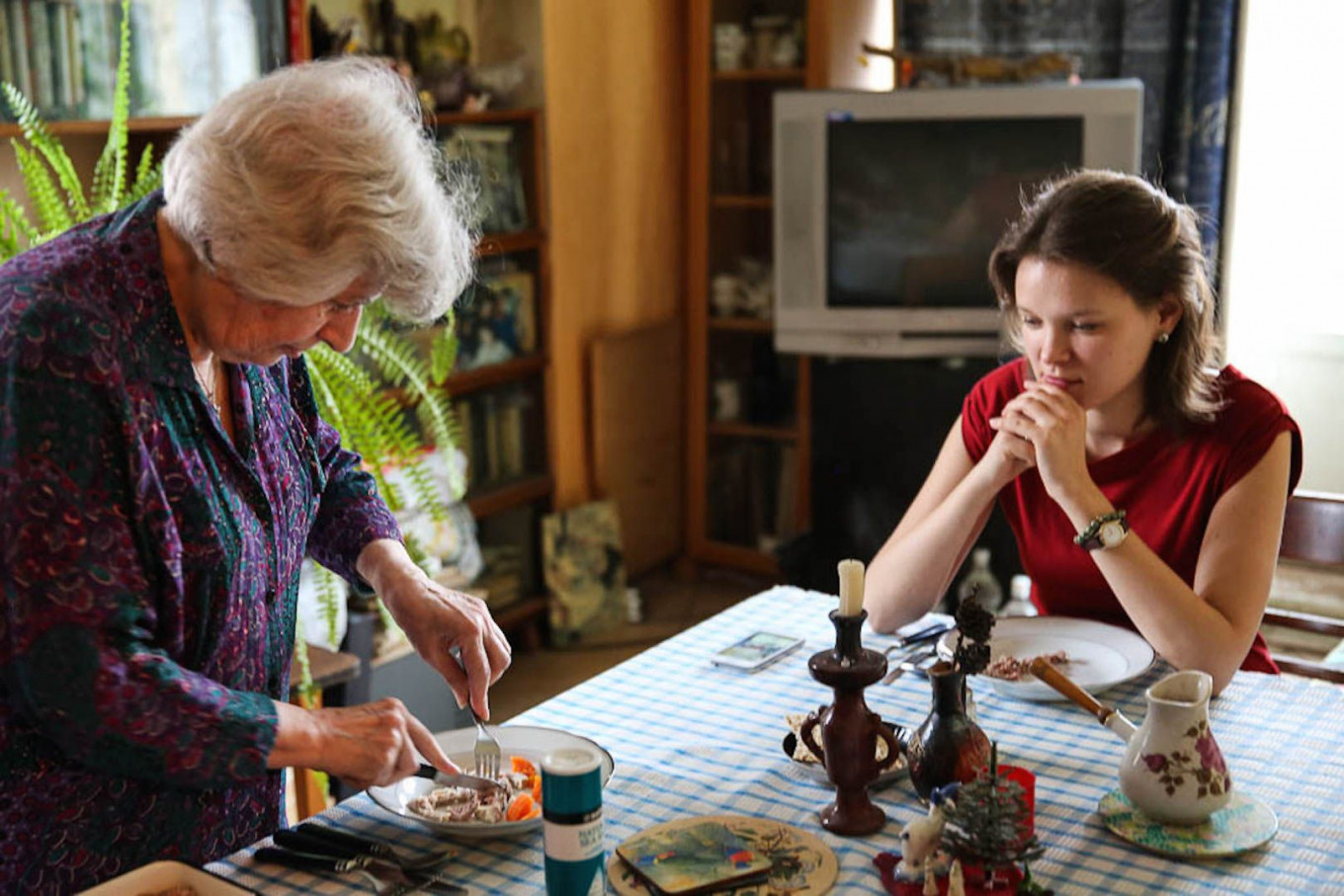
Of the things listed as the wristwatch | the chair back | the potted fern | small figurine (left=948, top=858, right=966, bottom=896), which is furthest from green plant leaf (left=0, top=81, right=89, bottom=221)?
the chair back

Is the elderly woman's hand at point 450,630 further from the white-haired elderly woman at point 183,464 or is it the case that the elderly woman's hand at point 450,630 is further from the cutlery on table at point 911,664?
the cutlery on table at point 911,664

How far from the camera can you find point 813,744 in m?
1.48

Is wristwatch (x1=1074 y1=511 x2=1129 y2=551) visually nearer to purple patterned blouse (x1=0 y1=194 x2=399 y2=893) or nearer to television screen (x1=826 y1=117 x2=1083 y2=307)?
purple patterned blouse (x1=0 y1=194 x2=399 y2=893)

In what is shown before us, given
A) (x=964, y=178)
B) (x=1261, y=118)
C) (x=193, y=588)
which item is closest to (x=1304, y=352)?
(x=1261, y=118)

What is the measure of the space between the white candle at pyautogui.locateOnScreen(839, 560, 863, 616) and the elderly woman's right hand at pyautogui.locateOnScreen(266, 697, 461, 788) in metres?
0.40

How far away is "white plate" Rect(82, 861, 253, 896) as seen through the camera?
3.91 ft

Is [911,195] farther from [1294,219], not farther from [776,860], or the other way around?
[776,860]

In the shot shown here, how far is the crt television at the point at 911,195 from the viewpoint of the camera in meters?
3.59

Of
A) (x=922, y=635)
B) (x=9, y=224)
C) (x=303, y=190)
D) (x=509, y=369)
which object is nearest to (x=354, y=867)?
(x=303, y=190)

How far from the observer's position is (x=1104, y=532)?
68.1 inches

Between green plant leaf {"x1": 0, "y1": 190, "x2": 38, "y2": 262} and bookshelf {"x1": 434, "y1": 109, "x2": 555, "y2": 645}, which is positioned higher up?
green plant leaf {"x1": 0, "y1": 190, "x2": 38, "y2": 262}

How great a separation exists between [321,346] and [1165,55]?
242cm

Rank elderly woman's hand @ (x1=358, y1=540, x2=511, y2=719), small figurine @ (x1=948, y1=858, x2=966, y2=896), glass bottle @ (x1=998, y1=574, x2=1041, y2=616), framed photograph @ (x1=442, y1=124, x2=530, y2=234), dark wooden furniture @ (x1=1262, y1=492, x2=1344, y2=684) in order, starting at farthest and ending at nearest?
framed photograph @ (x1=442, y1=124, x2=530, y2=234), glass bottle @ (x1=998, y1=574, x2=1041, y2=616), dark wooden furniture @ (x1=1262, y1=492, x2=1344, y2=684), elderly woman's hand @ (x1=358, y1=540, x2=511, y2=719), small figurine @ (x1=948, y1=858, x2=966, y2=896)

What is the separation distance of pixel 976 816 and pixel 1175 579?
659 millimetres
